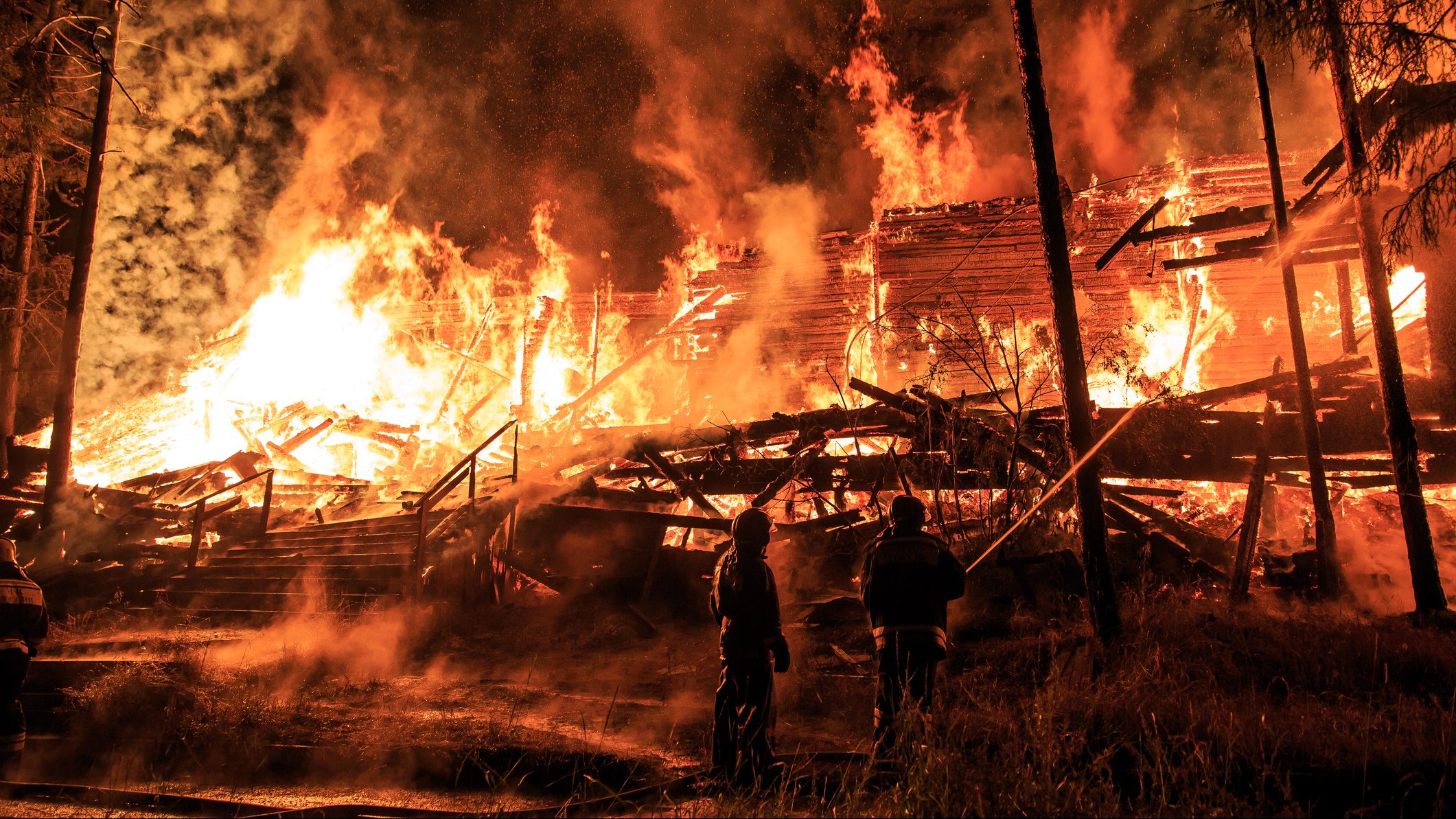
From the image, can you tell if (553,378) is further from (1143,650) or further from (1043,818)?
(1043,818)

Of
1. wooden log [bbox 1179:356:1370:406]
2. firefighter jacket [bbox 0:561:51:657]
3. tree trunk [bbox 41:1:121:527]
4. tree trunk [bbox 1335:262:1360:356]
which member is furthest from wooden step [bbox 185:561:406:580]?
tree trunk [bbox 1335:262:1360:356]

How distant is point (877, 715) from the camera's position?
17.6ft

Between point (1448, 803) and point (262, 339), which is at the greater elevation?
point (262, 339)

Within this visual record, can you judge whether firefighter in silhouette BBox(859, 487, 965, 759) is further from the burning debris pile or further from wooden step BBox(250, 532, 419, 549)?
wooden step BBox(250, 532, 419, 549)

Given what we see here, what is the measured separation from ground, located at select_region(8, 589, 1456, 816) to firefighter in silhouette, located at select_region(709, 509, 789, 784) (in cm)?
36

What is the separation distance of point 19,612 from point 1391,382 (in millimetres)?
13612

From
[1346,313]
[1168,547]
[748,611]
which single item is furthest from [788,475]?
[1346,313]

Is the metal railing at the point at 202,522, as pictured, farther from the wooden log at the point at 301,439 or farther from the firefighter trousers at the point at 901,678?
the firefighter trousers at the point at 901,678

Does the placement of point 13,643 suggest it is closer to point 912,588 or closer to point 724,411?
point 912,588

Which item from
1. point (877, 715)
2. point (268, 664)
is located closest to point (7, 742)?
point (268, 664)

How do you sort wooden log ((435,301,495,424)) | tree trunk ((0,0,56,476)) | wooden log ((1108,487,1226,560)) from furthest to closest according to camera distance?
wooden log ((435,301,495,424)), tree trunk ((0,0,56,476)), wooden log ((1108,487,1226,560))

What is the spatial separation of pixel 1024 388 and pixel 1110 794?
14344 millimetres

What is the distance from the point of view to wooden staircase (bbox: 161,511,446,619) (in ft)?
37.0

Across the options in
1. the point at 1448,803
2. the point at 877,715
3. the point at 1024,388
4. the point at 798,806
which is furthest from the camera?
the point at 1024,388
